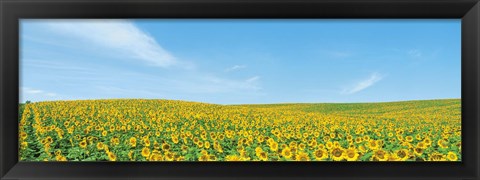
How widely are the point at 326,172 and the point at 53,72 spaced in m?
2.07

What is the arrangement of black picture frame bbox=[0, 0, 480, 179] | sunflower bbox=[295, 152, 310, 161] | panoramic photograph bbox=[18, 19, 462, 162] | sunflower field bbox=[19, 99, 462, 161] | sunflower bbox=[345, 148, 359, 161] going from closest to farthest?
black picture frame bbox=[0, 0, 480, 179]
sunflower bbox=[345, 148, 359, 161]
sunflower bbox=[295, 152, 310, 161]
sunflower field bbox=[19, 99, 462, 161]
panoramic photograph bbox=[18, 19, 462, 162]

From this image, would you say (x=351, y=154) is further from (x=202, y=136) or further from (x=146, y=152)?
(x=202, y=136)

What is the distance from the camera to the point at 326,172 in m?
1.24

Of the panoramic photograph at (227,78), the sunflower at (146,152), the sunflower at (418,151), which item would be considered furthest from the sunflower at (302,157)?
the sunflower at (146,152)

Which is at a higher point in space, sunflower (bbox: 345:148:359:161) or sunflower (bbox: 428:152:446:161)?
sunflower (bbox: 345:148:359:161)

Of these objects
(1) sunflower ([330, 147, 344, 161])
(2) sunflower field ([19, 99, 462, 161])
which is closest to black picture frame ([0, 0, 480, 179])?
(2) sunflower field ([19, 99, 462, 161])

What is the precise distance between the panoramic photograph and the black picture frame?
782 millimetres

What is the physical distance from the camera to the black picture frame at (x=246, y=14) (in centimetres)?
124

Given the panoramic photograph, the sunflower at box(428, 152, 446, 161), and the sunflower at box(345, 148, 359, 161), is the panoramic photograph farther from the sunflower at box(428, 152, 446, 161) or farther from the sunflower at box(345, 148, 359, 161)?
the sunflower at box(345, 148, 359, 161)

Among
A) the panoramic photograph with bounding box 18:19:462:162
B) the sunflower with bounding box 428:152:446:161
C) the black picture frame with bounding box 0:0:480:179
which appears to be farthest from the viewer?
the panoramic photograph with bounding box 18:19:462:162

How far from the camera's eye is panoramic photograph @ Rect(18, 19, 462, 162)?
7.55 feet

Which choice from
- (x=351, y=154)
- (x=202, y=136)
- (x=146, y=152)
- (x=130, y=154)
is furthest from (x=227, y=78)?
(x=351, y=154)

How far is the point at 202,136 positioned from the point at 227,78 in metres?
0.80

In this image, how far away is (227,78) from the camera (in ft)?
10.6
